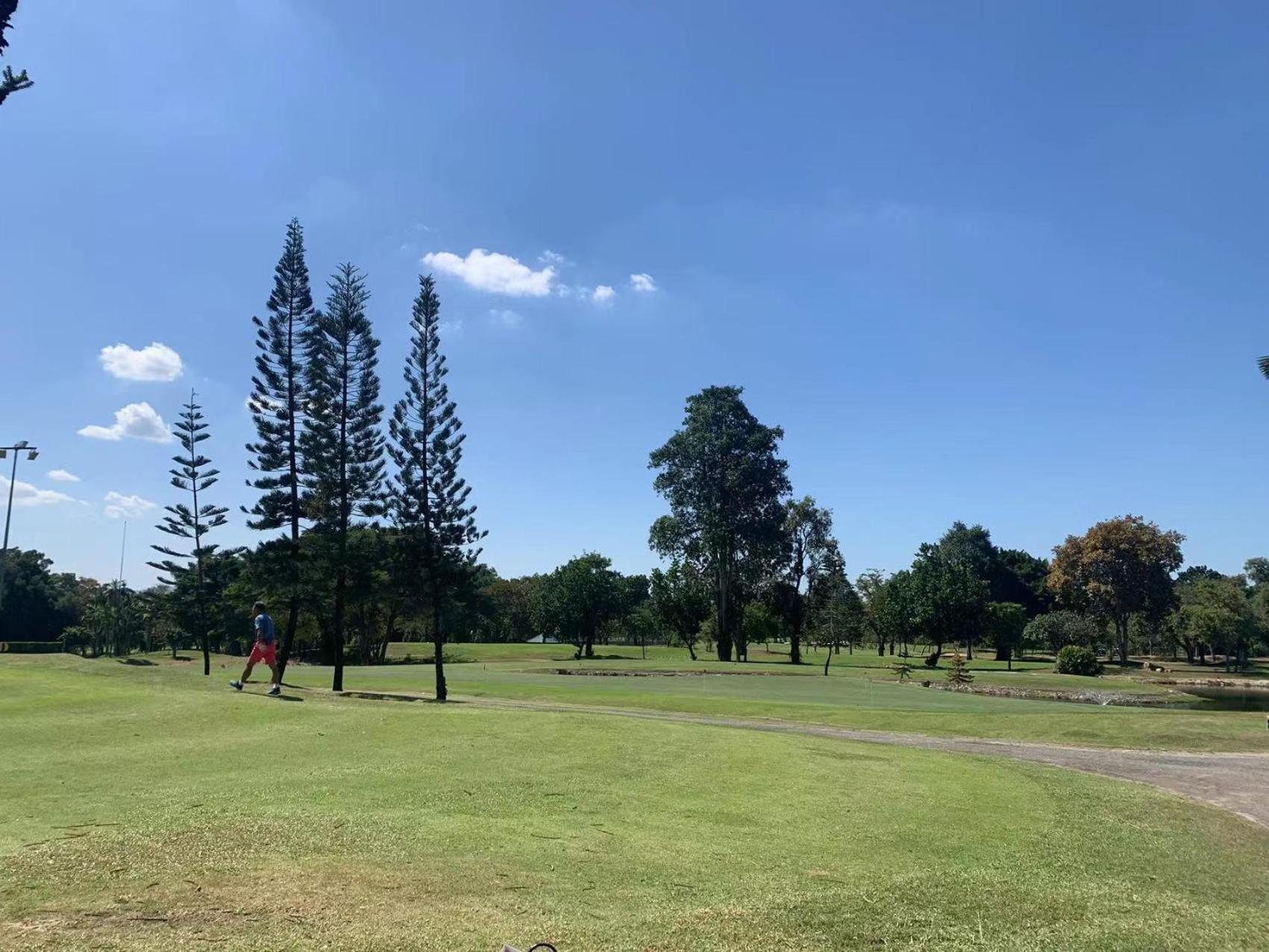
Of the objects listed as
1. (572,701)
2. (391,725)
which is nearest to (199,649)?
(572,701)

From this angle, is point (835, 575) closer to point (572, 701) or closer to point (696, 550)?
point (696, 550)

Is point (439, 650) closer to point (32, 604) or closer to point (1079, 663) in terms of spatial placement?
point (1079, 663)

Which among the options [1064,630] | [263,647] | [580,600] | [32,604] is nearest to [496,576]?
[580,600]

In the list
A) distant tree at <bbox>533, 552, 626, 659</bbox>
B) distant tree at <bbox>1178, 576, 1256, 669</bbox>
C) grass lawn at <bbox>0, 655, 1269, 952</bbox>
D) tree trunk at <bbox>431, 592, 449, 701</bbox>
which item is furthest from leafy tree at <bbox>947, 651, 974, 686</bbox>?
distant tree at <bbox>533, 552, 626, 659</bbox>

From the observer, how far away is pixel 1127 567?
2520 inches

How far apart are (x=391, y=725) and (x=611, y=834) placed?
5.49 meters

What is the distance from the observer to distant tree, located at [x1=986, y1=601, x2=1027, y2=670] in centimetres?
7038

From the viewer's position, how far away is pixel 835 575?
63000mm

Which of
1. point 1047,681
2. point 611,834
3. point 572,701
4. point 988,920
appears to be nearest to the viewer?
point 988,920

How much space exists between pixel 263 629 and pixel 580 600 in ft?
236

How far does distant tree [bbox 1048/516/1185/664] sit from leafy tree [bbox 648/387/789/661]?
88.3 feet

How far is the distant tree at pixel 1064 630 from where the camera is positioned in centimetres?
6588

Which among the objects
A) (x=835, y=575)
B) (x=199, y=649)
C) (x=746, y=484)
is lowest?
(x=199, y=649)

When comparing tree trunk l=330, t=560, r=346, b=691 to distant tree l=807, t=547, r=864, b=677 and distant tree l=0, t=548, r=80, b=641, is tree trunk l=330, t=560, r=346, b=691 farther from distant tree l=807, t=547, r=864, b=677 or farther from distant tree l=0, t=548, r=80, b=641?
distant tree l=0, t=548, r=80, b=641
